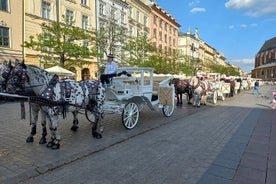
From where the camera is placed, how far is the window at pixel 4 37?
757 inches

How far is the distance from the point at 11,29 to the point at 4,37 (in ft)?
3.31

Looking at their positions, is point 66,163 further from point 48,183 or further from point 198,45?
point 198,45

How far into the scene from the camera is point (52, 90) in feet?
16.3

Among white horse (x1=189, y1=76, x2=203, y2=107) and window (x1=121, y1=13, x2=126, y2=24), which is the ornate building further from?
white horse (x1=189, y1=76, x2=203, y2=107)

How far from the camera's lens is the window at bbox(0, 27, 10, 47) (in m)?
19.2

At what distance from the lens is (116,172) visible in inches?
161

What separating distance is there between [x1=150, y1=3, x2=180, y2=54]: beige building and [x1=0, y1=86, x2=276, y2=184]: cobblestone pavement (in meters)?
36.6

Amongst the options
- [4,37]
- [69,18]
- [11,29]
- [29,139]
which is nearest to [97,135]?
[29,139]

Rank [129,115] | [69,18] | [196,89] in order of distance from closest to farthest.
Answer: [129,115]
[196,89]
[69,18]

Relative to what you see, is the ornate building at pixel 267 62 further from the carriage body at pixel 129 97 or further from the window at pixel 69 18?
the carriage body at pixel 129 97

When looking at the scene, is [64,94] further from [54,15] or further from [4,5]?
[54,15]

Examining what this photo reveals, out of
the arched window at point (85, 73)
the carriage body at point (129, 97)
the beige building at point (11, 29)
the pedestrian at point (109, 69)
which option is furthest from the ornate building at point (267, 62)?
the pedestrian at point (109, 69)

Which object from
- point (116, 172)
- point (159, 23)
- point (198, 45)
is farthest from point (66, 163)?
point (198, 45)

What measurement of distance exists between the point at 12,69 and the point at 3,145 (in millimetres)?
2060
